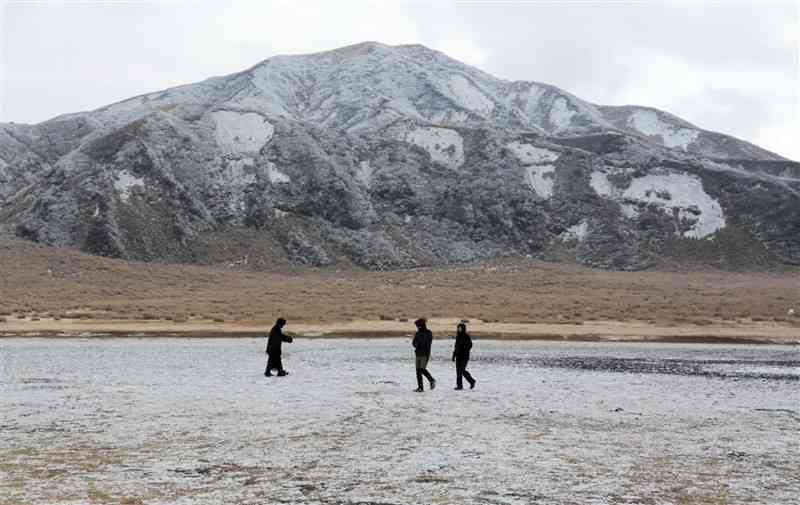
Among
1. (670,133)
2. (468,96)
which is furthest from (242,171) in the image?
(670,133)

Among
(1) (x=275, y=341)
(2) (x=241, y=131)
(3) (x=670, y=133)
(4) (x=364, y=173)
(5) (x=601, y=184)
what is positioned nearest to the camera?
(1) (x=275, y=341)

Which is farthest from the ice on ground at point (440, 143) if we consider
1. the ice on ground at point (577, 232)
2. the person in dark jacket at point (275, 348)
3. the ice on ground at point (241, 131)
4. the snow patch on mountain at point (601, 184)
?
the person in dark jacket at point (275, 348)

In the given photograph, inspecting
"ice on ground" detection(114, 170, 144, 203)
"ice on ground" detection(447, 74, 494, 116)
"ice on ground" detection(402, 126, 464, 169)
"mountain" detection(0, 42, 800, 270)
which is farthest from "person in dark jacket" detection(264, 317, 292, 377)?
"ice on ground" detection(447, 74, 494, 116)

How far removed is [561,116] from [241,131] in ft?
320

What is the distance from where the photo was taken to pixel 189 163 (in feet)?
370

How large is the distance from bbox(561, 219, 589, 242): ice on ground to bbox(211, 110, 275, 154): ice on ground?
45494 millimetres

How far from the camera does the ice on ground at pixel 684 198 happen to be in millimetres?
111812

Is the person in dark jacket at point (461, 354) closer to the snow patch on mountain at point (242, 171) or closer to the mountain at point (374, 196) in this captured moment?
the mountain at point (374, 196)

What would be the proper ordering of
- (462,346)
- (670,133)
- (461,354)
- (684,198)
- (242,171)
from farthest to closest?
(670,133) → (684,198) → (242,171) → (461,354) → (462,346)

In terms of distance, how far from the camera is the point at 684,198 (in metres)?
117

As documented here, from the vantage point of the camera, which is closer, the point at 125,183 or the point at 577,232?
the point at 125,183

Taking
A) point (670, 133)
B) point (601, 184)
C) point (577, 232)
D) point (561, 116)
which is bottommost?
point (577, 232)

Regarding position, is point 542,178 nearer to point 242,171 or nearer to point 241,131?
point 242,171

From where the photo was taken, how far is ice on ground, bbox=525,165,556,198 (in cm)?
11950
